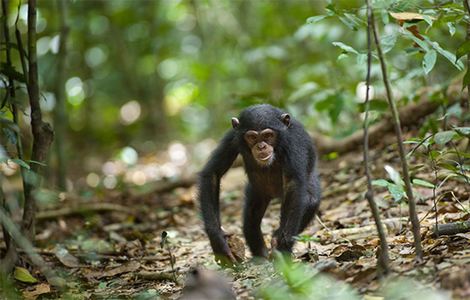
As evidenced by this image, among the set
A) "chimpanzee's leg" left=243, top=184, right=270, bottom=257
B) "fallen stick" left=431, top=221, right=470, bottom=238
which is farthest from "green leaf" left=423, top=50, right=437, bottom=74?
"chimpanzee's leg" left=243, top=184, right=270, bottom=257

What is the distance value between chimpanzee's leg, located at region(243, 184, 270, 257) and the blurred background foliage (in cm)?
411

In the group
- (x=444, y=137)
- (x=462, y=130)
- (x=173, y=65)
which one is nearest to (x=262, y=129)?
(x=444, y=137)

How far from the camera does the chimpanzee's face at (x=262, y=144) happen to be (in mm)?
5203

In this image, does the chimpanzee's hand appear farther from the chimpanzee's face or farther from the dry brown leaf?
the dry brown leaf

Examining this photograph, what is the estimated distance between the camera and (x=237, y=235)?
19.0 ft

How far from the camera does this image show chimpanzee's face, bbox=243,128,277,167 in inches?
205

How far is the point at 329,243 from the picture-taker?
17.1 ft

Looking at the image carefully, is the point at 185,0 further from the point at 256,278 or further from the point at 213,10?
the point at 256,278

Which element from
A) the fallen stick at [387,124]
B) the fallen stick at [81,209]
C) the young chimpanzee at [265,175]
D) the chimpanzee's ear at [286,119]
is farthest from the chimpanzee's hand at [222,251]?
the fallen stick at [387,124]

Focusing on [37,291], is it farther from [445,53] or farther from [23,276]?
[445,53]

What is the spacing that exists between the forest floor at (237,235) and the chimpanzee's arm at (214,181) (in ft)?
1.20

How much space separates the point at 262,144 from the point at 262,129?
144 millimetres

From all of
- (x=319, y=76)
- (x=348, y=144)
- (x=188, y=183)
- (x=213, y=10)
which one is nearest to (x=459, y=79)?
(x=348, y=144)

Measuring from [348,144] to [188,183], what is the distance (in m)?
2.36
